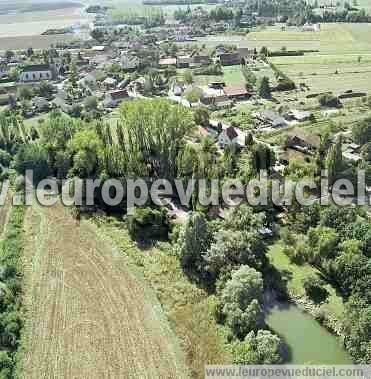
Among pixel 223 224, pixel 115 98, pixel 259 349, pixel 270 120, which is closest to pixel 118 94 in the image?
pixel 115 98

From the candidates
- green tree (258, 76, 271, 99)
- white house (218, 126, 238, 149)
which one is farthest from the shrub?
green tree (258, 76, 271, 99)

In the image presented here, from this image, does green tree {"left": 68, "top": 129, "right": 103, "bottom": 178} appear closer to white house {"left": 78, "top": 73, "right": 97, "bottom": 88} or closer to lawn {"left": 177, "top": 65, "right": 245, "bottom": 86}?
white house {"left": 78, "top": 73, "right": 97, "bottom": 88}

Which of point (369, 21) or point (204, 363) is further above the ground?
point (369, 21)

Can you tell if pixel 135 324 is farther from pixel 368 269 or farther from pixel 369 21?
pixel 369 21

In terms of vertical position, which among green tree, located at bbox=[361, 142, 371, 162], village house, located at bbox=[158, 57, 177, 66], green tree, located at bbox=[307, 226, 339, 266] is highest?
village house, located at bbox=[158, 57, 177, 66]

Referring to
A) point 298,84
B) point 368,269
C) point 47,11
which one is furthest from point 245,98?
point 47,11

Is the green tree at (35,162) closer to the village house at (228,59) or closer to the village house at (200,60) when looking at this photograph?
the village house at (200,60)

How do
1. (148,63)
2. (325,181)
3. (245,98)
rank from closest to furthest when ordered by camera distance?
(325,181)
(245,98)
(148,63)
